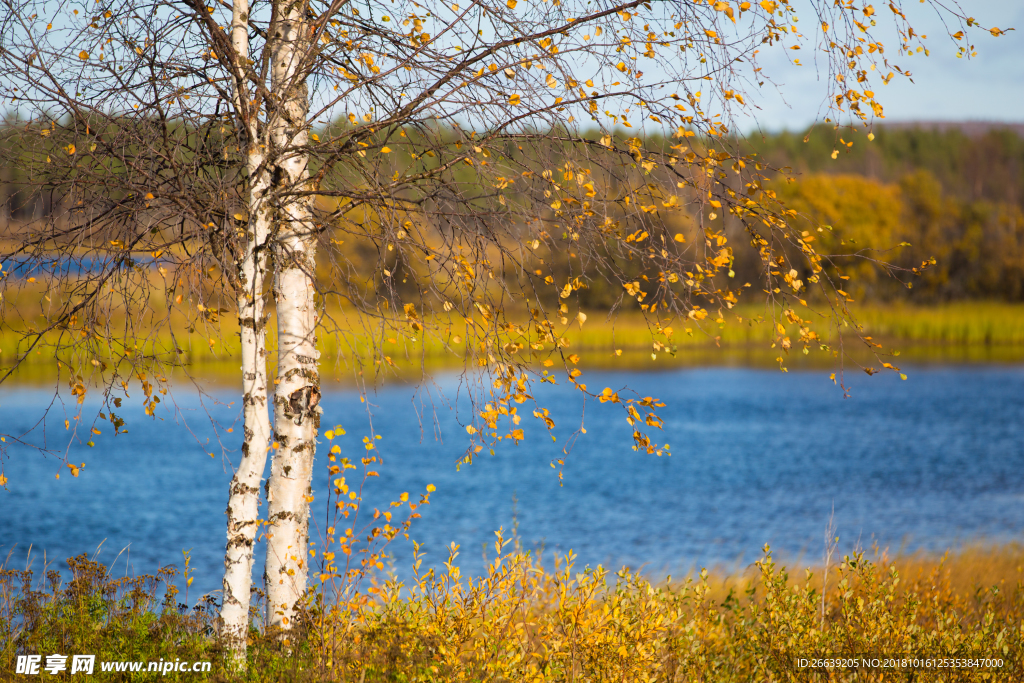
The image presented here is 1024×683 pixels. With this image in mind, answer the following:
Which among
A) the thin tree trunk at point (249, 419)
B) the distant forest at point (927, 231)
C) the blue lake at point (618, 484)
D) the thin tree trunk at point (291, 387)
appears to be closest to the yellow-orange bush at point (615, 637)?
the thin tree trunk at point (291, 387)

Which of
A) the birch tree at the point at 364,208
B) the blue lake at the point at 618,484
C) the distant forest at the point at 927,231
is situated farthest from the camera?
the distant forest at the point at 927,231

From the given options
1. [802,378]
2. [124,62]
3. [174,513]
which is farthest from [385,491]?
[802,378]

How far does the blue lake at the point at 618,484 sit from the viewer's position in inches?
458

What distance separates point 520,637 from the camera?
4332mm

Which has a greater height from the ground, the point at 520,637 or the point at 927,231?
the point at 927,231

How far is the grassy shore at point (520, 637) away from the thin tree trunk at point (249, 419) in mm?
251

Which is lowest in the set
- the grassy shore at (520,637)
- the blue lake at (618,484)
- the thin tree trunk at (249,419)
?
the blue lake at (618,484)

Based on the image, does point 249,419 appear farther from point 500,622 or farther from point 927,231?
point 927,231

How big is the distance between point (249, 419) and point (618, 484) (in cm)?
1227

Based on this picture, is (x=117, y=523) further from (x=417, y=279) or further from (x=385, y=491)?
(x=417, y=279)

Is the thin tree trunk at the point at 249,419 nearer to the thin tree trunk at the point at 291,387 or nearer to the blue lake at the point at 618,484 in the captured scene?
the thin tree trunk at the point at 291,387

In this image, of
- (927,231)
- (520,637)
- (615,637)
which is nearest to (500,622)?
(520,637)

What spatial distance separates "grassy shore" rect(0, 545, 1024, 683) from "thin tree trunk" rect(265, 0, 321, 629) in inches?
10.3

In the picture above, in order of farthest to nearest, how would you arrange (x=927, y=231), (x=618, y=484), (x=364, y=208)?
(x=927, y=231) → (x=618, y=484) → (x=364, y=208)
